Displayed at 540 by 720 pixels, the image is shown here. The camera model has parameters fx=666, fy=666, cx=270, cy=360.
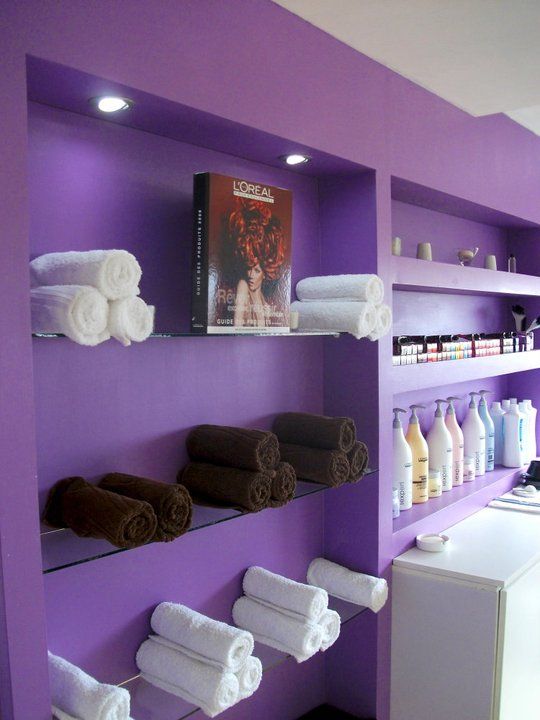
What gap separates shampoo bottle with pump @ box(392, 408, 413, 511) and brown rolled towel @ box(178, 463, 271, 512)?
0.81m

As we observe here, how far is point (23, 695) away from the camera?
3.53 feet

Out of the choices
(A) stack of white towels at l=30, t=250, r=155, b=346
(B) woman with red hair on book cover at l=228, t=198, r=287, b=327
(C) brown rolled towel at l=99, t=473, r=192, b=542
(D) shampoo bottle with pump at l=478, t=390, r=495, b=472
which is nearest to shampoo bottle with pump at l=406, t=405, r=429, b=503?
(D) shampoo bottle with pump at l=478, t=390, r=495, b=472

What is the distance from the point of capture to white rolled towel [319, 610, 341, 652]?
1591 millimetres

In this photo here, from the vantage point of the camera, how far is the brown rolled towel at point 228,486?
4.58ft

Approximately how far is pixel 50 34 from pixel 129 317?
47cm

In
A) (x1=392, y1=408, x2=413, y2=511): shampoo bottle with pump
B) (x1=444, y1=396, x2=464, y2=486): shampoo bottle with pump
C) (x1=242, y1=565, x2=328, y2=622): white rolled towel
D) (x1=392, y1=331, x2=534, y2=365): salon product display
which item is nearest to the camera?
(x1=242, y1=565, x2=328, y2=622): white rolled towel

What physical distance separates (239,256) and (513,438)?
181 centimetres

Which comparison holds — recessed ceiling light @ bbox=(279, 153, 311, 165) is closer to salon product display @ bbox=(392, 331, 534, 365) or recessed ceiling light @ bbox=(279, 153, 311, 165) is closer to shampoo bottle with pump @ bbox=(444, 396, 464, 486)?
salon product display @ bbox=(392, 331, 534, 365)

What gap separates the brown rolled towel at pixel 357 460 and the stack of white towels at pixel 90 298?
2.35 ft

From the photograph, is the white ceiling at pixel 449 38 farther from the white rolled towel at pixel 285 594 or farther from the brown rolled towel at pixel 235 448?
the white rolled towel at pixel 285 594

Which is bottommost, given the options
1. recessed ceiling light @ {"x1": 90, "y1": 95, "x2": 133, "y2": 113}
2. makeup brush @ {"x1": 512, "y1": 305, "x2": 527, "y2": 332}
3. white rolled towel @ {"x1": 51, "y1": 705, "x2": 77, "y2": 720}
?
white rolled towel @ {"x1": 51, "y1": 705, "x2": 77, "y2": 720}

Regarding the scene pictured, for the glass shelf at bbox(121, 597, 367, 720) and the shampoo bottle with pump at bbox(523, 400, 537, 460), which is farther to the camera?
the shampoo bottle with pump at bbox(523, 400, 537, 460)

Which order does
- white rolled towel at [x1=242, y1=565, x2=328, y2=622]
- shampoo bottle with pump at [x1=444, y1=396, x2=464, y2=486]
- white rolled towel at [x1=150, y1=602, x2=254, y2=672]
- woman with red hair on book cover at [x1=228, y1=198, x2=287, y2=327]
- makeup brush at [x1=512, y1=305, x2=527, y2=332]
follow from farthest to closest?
1. makeup brush at [x1=512, y1=305, x2=527, y2=332]
2. shampoo bottle with pump at [x1=444, y1=396, x2=464, y2=486]
3. white rolled towel at [x1=242, y1=565, x2=328, y2=622]
4. woman with red hair on book cover at [x1=228, y1=198, x2=287, y2=327]
5. white rolled towel at [x1=150, y1=602, x2=254, y2=672]

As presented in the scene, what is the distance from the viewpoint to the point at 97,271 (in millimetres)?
1100
